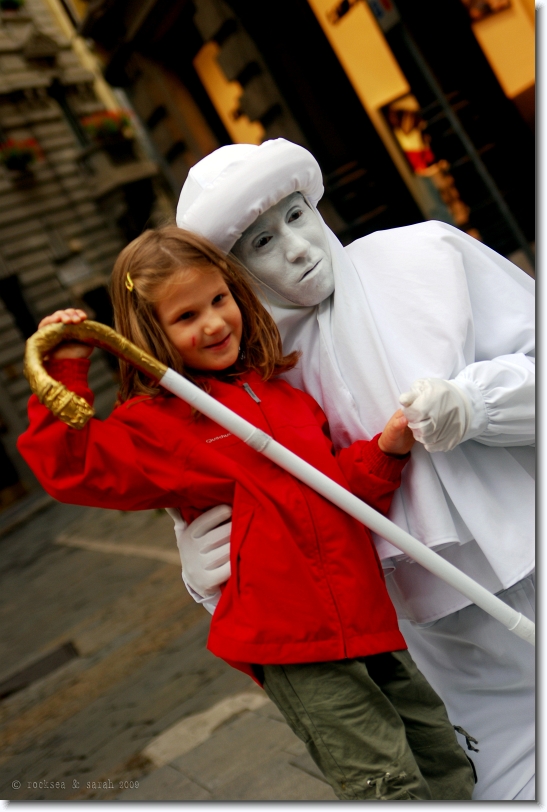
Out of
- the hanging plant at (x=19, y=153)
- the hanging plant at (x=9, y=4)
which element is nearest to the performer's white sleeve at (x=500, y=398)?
the hanging plant at (x=9, y=4)

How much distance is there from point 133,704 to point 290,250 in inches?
102

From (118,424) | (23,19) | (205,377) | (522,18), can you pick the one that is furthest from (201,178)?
(23,19)

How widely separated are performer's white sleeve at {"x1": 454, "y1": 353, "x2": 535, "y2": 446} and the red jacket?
8.6 inches

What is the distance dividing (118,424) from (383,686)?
2.78 feet

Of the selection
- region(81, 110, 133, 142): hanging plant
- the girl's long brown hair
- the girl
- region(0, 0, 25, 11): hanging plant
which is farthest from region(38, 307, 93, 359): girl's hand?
region(81, 110, 133, 142): hanging plant

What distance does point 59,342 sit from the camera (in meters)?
1.55

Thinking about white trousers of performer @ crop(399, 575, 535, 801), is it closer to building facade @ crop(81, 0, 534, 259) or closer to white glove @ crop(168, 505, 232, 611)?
white glove @ crop(168, 505, 232, 611)

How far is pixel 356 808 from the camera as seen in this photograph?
1582 millimetres

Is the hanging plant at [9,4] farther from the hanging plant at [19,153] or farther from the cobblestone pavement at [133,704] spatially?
the hanging plant at [19,153]

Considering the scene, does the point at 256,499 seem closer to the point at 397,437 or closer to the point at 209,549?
the point at 209,549

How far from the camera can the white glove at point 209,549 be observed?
1760 mm

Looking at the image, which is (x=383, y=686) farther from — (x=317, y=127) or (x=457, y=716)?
(x=317, y=127)

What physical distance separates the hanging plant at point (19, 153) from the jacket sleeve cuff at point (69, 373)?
12057 millimetres

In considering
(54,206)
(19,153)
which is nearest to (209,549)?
(19,153)
